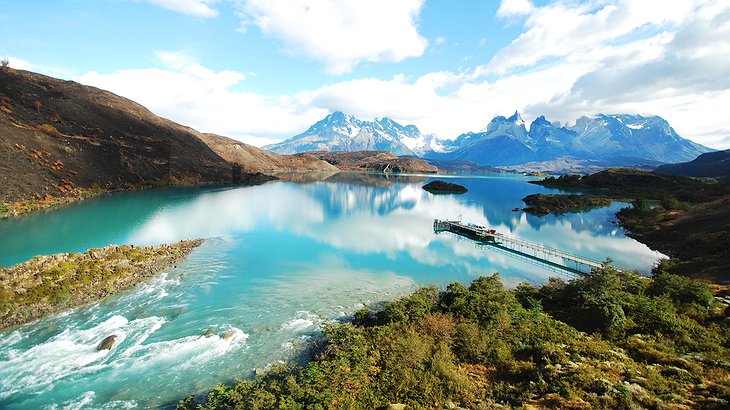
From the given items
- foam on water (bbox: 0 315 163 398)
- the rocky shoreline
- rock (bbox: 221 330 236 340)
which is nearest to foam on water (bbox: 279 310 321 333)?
rock (bbox: 221 330 236 340)

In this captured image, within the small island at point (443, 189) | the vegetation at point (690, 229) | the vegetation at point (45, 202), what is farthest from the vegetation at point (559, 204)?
the vegetation at point (45, 202)

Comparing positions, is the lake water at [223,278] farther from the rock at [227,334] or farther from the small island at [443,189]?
the small island at [443,189]

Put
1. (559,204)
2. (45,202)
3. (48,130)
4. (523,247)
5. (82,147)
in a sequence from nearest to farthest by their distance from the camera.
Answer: (523,247)
(45,202)
(48,130)
(82,147)
(559,204)

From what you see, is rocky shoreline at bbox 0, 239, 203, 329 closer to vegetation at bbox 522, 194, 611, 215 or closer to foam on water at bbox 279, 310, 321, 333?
foam on water at bbox 279, 310, 321, 333

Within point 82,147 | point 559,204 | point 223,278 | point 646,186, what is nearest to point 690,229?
point 559,204

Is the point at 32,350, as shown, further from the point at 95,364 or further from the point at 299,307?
the point at 299,307

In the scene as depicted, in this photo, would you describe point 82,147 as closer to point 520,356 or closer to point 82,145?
point 82,145
